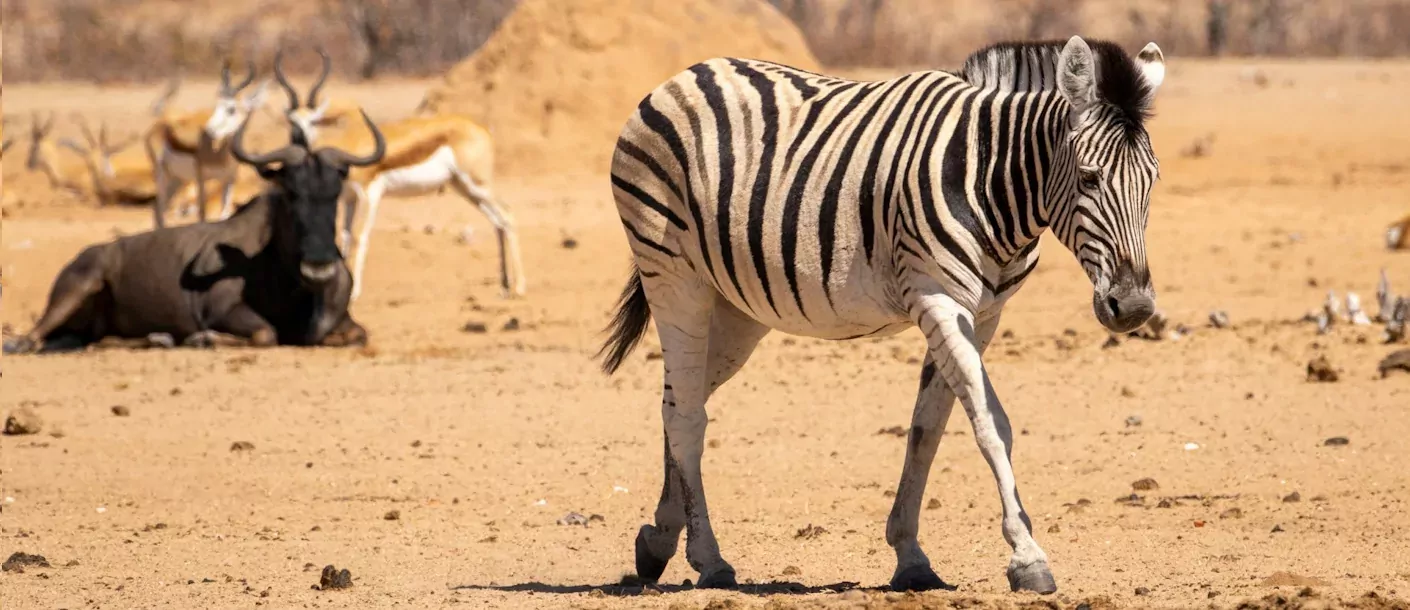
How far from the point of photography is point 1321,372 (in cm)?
1036

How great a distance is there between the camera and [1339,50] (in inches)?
1302

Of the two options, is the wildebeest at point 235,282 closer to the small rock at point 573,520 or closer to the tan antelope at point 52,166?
the small rock at point 573,520

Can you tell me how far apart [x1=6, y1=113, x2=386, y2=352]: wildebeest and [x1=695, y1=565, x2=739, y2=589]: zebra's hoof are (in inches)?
297

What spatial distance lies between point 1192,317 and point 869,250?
7258 mm

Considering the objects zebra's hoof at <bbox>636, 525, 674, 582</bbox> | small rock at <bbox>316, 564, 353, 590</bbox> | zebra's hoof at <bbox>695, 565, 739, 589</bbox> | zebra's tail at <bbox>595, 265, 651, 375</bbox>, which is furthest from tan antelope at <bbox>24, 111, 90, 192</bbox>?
zebra's hoof at <bbox>695, 565, 739, 589</bbox>

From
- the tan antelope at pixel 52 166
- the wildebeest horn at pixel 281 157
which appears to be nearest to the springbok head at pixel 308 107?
the wildebeest horn at pixel 281 157

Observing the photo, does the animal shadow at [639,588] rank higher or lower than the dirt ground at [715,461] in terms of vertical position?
higher

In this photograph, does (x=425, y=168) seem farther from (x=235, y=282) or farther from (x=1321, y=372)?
(x=1321, y=372)

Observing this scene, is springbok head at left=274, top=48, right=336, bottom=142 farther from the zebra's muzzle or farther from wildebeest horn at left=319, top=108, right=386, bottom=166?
the zebra's muzzle

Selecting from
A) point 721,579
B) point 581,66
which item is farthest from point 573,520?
point 581,66

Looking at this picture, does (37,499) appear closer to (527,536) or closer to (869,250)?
(527,536)

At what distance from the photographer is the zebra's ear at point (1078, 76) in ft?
18.5

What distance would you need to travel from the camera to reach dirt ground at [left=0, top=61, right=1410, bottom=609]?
22.6 ft

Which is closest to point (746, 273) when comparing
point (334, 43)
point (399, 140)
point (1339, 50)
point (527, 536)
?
point (527, 536)
